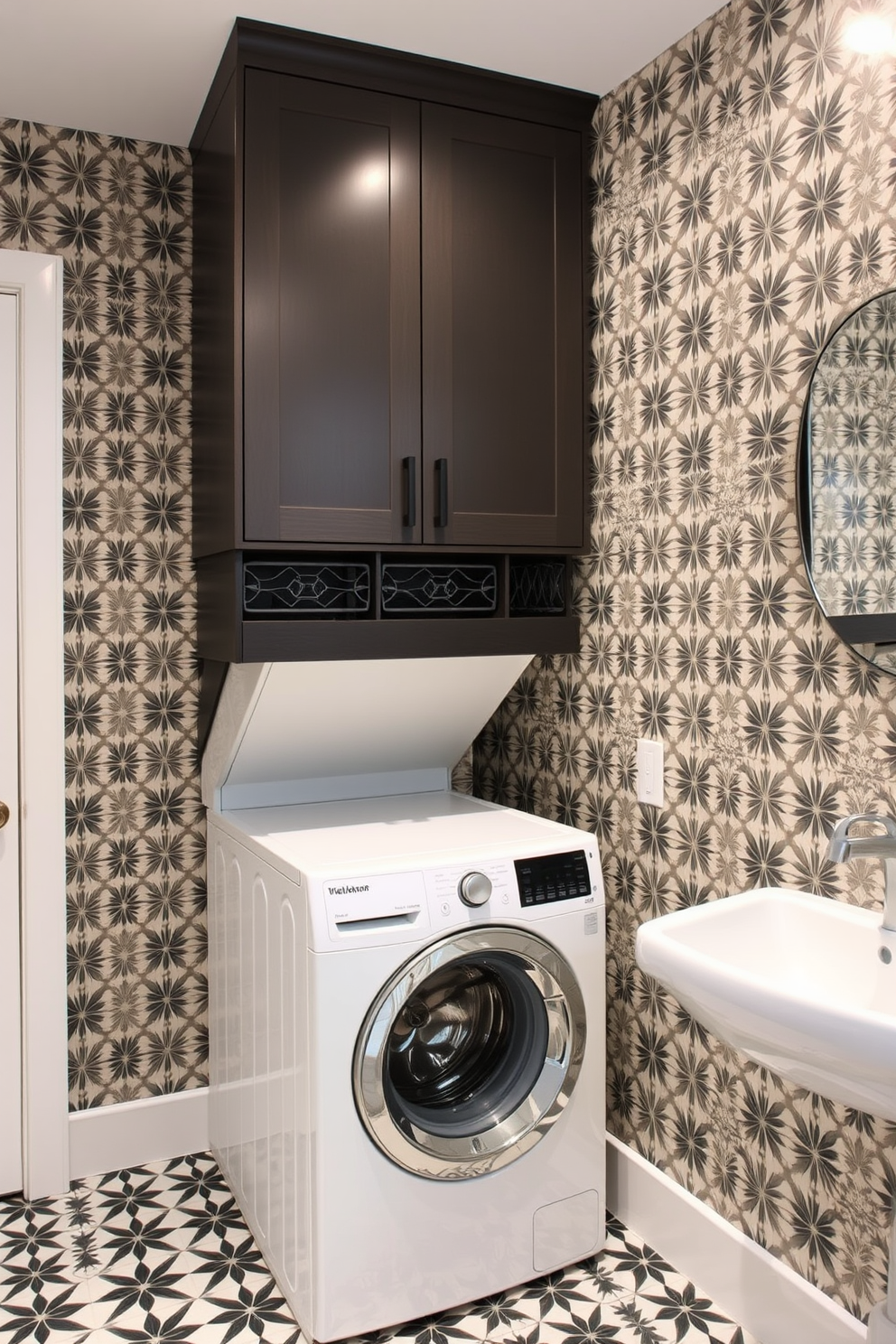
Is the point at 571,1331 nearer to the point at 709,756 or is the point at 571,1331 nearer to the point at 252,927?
the point at 252,927

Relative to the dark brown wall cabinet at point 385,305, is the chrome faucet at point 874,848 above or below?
below

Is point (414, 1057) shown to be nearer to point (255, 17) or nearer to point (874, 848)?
point (874, 848)

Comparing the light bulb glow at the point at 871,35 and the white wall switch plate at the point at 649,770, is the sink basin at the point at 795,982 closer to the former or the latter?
the white wall switch plate at the point at 649,770

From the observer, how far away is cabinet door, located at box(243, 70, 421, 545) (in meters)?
2.05

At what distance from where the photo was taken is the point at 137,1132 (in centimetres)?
258

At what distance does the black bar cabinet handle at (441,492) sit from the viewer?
220 centimetres

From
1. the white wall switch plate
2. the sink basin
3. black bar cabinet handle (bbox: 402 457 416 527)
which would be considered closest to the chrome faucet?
the sink basin

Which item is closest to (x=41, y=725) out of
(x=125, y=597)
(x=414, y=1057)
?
(x=125, y=597)

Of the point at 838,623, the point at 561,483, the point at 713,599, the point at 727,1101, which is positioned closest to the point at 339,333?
the point at 561,483

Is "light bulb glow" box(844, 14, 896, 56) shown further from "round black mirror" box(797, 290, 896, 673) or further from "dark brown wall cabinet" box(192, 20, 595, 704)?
"dark brown wall cabinet" box(192, 20, 595, 704)

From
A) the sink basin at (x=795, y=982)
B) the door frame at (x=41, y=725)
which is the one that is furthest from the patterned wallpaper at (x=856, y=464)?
the door frame at (x=41, y=725)

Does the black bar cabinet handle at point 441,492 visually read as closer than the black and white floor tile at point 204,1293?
No

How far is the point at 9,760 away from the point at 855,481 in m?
1.92

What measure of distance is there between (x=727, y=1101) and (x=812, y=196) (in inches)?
65.9
